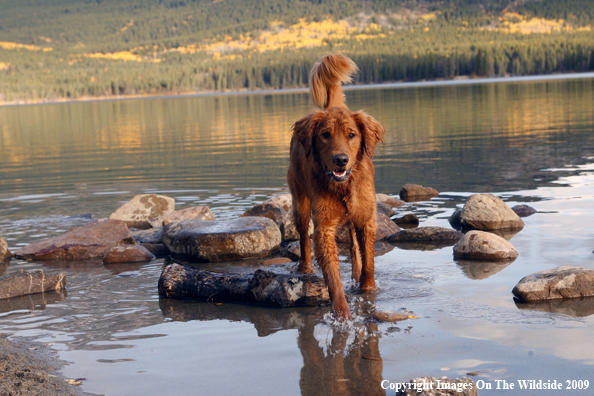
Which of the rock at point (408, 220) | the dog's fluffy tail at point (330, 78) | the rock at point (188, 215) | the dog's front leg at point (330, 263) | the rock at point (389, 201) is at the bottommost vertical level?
the rock at point (408, 220)

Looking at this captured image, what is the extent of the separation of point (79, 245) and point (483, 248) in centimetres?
696

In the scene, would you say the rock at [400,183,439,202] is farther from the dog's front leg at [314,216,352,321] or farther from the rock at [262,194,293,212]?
the dog's front leg at [314,216,352,321]

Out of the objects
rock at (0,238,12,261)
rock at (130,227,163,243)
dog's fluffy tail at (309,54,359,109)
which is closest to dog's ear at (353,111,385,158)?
dog's fluffy tail at (309,54,359,109)

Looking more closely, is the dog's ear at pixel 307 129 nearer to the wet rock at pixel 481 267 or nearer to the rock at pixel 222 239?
the wet rock at pixel 481 267

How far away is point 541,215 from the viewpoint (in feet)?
38.0

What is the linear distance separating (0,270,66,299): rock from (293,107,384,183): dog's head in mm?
4255

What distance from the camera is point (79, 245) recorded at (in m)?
10.6

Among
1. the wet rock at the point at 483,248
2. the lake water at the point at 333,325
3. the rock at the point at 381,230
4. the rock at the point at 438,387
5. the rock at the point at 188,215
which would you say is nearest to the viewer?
the rock at the point at 438,387

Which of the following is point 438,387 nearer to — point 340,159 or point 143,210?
point 340,159

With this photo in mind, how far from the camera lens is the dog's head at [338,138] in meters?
6.36

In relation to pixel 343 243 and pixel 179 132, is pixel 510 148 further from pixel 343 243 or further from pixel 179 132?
pixel 179 132

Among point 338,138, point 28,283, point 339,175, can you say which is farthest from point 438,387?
point 28,283

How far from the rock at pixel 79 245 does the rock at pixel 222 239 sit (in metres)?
1.06

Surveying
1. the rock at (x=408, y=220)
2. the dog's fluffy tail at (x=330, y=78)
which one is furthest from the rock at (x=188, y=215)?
the dog's fluffy tail at (x=330, y=78)
